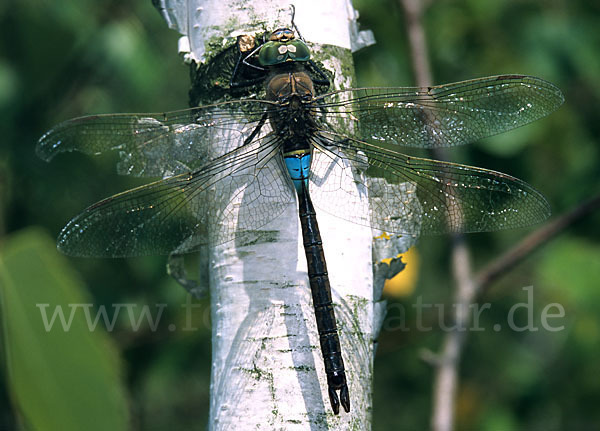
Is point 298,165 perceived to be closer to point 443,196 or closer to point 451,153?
point 443,196

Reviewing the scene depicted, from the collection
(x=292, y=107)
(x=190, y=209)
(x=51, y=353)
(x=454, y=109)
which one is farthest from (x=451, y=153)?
(x=51, y=353)

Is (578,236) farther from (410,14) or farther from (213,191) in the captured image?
(213,191)

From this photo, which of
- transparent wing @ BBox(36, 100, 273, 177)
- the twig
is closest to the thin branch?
the twig

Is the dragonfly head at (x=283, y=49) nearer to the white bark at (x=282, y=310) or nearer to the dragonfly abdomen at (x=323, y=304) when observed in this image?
the white bark at (x=282, y=310)

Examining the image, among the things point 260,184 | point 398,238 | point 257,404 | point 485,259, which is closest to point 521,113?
point 398,238

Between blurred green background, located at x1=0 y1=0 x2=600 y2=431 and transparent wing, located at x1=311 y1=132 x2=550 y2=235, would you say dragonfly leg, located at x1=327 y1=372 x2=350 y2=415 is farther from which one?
blurred green background, located at x1=0 y1=0 x2=600 y2=431

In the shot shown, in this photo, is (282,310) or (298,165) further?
(298,165)
